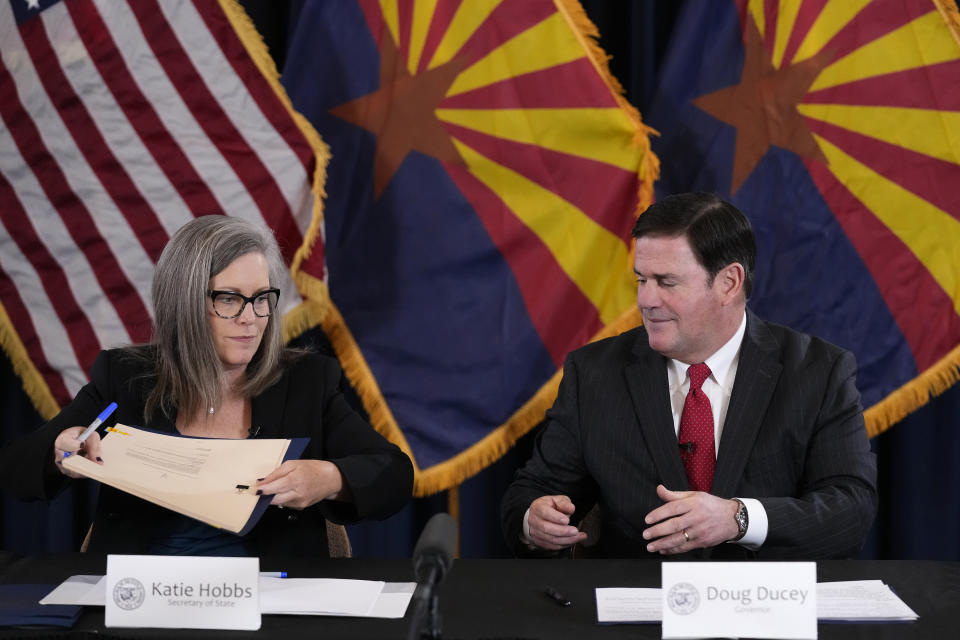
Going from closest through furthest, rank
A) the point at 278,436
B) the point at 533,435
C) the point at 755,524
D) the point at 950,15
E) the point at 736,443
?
the point at 755,524, the point at 736,443, the point at 278,436, the point at 950,15, the point at 533,435

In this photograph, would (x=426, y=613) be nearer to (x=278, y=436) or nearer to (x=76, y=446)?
(x=76, y=446)

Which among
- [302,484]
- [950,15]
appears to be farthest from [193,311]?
[950,15]

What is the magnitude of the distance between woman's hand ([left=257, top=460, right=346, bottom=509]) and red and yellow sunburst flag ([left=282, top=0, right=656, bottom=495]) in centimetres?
95

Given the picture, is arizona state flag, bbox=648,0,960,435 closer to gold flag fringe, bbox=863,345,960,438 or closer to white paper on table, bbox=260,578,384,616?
gold flag fringe, bbox=863,345,960,438

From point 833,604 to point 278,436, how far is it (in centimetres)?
120

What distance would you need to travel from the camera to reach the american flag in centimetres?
285

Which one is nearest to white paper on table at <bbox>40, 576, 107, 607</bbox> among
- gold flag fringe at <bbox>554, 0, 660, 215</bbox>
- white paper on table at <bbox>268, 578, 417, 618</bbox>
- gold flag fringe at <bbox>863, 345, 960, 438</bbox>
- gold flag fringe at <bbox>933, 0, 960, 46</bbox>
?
white paper on table at <bbox>268, 578, 417, 618</bbox>

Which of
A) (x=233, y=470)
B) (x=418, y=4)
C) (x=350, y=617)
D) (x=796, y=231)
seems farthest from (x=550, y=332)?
(x=350, y=617)

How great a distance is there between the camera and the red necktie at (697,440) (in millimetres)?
2117

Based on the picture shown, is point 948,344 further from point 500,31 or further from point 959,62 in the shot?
point 500,31

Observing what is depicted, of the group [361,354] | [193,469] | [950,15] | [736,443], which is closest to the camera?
[193,469]

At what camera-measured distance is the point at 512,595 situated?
1578mm

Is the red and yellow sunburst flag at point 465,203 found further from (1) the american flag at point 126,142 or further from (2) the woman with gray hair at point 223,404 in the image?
(2) the woman with gray hair at point 223,404

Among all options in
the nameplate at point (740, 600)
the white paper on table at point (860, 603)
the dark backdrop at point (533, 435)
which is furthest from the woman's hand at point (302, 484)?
the dark backdrop at point (533, 435)
